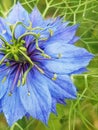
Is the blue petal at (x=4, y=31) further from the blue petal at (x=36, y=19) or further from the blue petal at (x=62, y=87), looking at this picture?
the blue petal at (x=62, y=87)

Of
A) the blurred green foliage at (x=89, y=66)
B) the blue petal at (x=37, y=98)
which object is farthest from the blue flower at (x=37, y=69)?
the blurred green foliage at (x=89, y=66)

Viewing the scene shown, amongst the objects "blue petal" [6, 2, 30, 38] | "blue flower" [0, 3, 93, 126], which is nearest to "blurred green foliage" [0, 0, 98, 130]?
"blue petal" [6, 2, 30, 38]

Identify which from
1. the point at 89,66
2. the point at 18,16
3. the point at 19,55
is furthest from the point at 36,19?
the point at 89,66

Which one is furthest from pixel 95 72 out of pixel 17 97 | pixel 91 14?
pixel 17 97

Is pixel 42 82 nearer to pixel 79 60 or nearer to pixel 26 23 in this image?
pixel 79 60

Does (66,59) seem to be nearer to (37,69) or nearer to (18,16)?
(37,69)

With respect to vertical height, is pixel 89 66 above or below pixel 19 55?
below

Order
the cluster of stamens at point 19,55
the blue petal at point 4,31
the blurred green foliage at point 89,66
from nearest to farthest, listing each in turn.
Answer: the cluster of stamens at point 19,55 < the blue petal at point 4,31 < the blurred green foliage at point 89,66
